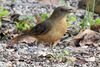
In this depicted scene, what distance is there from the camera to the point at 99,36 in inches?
319

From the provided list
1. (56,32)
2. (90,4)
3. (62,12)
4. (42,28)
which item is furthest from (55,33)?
(90,4)

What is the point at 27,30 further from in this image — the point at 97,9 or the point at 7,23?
the point at 97,9

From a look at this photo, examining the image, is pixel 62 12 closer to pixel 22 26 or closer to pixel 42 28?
pixel 42 28

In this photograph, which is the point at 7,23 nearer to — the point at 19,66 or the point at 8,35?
the point at 8,35

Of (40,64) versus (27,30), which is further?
(27,30)

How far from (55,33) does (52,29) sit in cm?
9

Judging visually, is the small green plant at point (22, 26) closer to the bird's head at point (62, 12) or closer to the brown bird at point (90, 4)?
the bird's head at point (62, 12)

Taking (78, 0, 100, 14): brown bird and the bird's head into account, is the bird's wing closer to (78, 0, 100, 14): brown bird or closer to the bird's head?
the bird's head

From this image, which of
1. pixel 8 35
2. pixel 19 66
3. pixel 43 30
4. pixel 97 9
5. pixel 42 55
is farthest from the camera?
pixel 97 9

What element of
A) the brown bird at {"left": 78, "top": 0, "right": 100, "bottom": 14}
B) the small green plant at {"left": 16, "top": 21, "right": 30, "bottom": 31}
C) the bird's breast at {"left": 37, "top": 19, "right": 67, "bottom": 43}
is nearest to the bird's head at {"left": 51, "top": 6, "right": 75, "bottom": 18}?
the bird's breast at {"left": 37, "top": 19, "right": 67, "bottom": 43}

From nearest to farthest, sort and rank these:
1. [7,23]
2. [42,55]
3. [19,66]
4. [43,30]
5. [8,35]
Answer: [19,66]
[42,55]
[43,30]
[8,35]
[7,23]

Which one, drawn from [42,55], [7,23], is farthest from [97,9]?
[42,55]

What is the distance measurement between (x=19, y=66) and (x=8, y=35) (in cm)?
182

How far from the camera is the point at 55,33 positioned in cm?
749
